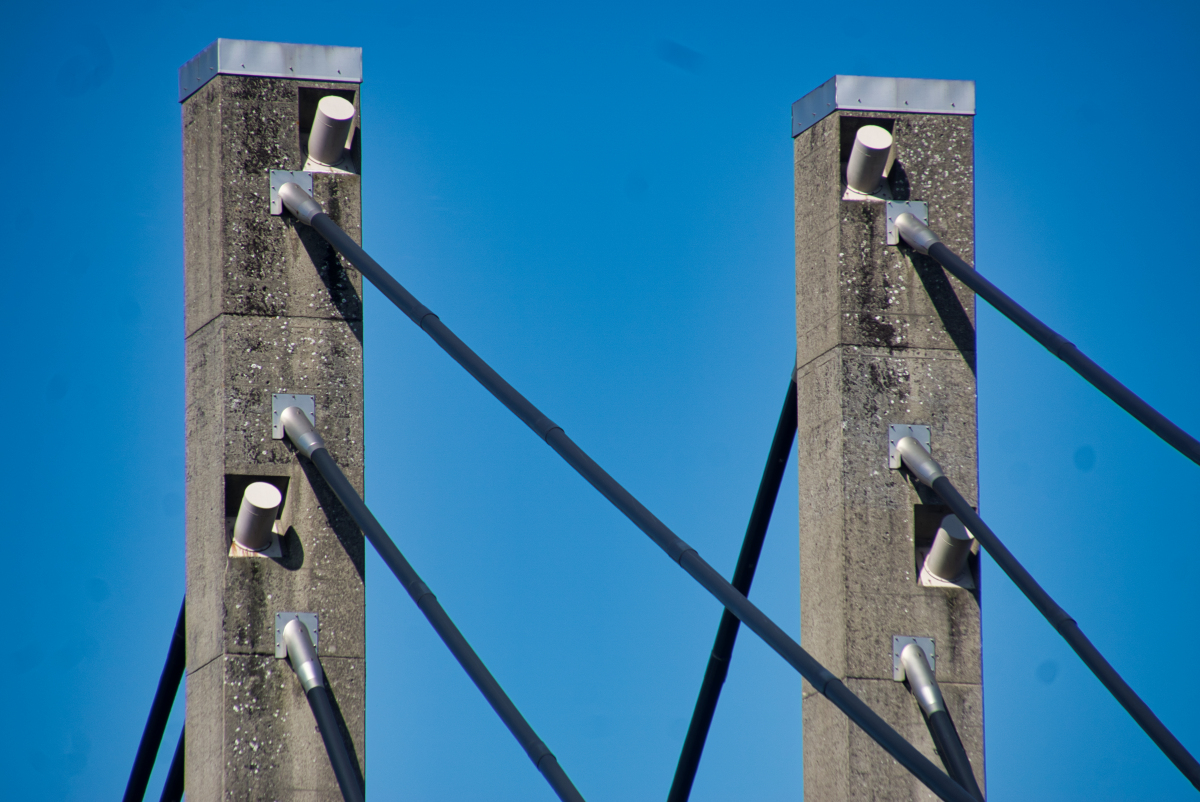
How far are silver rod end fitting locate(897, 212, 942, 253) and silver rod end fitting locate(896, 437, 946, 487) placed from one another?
1.00 m

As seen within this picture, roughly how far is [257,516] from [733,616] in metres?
3.35

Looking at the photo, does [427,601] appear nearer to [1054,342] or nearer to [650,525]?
[650,525]

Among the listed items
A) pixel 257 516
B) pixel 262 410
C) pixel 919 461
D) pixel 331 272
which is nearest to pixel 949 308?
pixel 919 461

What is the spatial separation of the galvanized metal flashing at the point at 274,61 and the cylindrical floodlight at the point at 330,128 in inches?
6.2

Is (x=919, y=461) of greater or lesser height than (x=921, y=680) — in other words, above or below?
above

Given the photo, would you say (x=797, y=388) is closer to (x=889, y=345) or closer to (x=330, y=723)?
(x=889, y=345)

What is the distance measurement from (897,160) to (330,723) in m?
4.16

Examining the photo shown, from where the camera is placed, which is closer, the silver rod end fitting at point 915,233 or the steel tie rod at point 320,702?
the steel tie rod at point 320,702

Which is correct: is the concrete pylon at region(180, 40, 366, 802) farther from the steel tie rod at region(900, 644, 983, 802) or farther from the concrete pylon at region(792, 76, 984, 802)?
the steel tie rod at region(900, 644, 983, 802)

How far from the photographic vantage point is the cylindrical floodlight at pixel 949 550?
9.07 metres

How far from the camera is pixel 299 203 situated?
855 cm

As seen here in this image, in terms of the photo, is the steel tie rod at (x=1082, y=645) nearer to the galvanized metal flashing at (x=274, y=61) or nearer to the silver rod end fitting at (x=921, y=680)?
the silver rod end fitting at (x=921, y=680)

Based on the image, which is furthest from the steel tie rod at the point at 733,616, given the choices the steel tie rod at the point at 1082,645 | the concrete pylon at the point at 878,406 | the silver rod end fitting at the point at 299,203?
the silver rod end fitting at the point at 299,203

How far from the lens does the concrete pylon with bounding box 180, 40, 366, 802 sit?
8.23 meters
